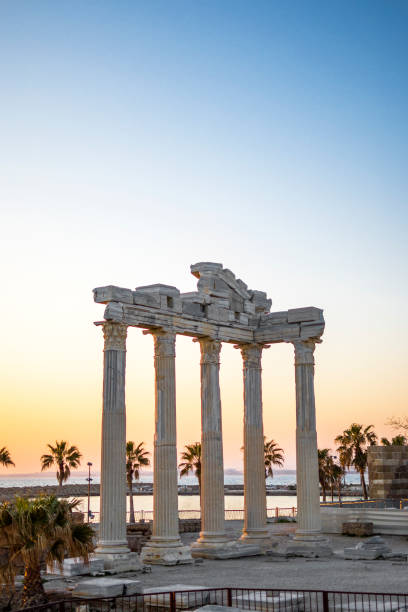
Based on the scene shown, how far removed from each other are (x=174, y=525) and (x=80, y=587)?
24.7ft

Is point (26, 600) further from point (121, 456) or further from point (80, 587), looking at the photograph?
point (121, 456)

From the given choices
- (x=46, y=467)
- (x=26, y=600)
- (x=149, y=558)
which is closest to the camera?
(x=26, y=600)

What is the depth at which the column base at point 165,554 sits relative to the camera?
29625mm

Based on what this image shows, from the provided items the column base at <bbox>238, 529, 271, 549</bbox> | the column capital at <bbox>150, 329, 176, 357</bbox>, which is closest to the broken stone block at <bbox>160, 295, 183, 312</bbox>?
the column capital at <bbox>150, 329, 176, 357</bbox>

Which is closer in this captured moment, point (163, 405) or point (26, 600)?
point (26, 600)

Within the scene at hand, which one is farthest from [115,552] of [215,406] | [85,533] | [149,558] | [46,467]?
[46,467]

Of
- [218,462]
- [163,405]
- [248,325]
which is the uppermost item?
[248,325]

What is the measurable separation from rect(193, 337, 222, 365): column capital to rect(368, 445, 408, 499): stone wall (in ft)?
78.2

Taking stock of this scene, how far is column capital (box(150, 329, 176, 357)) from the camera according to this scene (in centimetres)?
3175

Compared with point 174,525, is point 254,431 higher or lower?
higher

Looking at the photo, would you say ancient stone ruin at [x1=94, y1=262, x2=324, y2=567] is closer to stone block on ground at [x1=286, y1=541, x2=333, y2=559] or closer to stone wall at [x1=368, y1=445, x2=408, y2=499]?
stone block on ground at [x1=286, y1=541, x2=333, y2=559]

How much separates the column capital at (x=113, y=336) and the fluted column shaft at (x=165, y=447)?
2.73 m

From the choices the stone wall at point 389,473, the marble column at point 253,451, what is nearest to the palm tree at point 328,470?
the stone wall at point 389,473

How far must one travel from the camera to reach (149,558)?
30.0m
